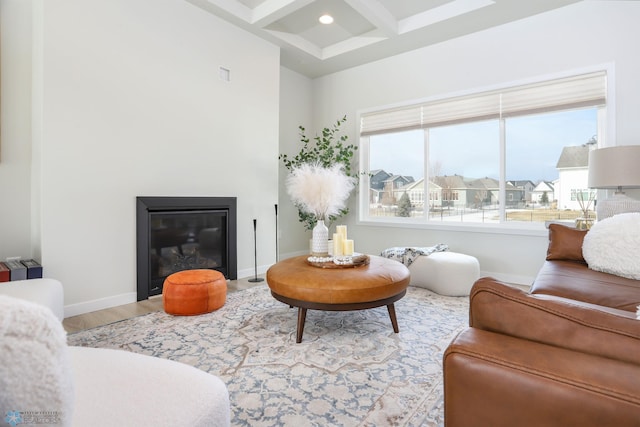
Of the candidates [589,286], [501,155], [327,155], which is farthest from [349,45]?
[589,286]

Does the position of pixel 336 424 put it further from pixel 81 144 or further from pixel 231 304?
pixel 81 144

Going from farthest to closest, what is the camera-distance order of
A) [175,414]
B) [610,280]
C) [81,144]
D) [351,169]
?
[351,169] < [81,144] < [610,280] < [175,414]

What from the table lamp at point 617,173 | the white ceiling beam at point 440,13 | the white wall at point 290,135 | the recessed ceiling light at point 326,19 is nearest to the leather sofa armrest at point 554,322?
the table lamp at point 617,173

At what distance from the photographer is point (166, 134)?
129 inches

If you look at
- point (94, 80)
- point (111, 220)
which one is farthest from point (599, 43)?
point (111, 220)

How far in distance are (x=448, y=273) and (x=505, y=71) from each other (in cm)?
238

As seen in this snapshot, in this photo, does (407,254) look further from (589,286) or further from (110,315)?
(110,315)

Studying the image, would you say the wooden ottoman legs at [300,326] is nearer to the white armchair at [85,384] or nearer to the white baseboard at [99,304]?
the white armchair at [85,384]

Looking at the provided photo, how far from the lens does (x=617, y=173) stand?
8.61 feet

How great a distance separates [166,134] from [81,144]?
73cm

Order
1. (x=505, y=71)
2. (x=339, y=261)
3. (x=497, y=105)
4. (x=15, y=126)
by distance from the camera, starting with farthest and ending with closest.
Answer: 1. (x=497, y=105)
2. (x=505, y=71)
3. (x=15, y=126)
4. (x=339, y=261)

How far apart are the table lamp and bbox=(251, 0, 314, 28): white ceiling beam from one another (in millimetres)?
2996

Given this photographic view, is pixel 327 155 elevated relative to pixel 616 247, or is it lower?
elevated

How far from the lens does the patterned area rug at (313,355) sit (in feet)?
4.94
